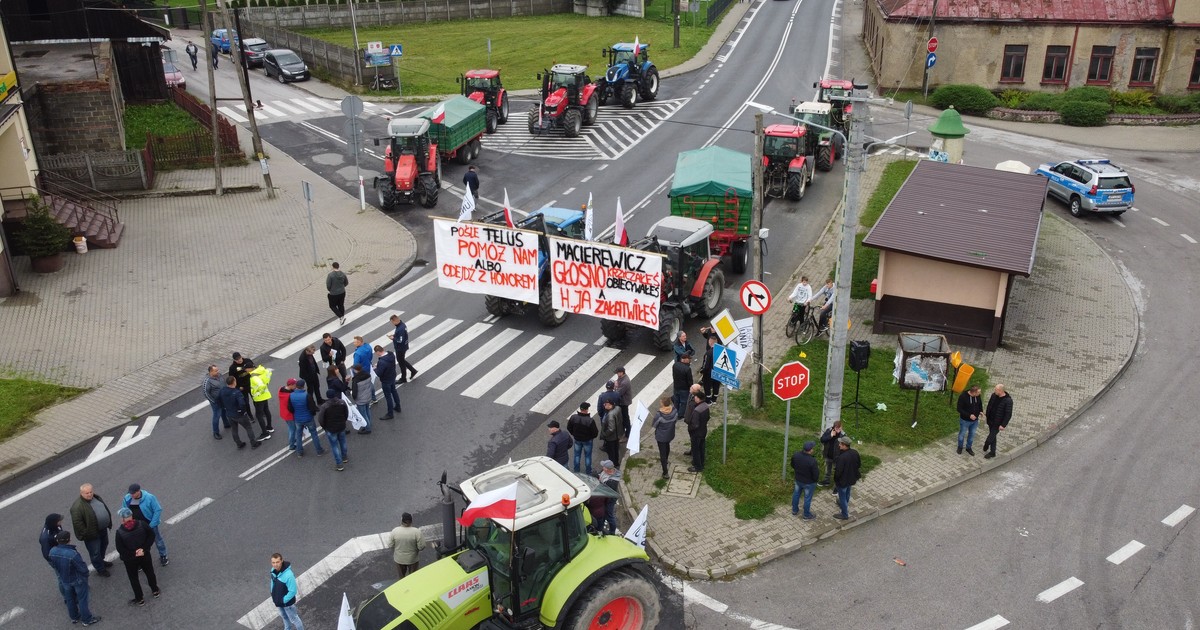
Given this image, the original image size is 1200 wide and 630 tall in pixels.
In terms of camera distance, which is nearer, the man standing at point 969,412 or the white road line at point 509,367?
the man standing at point 969,412

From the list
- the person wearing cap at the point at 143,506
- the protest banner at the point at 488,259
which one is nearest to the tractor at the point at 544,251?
the protest banner at the point at 488,259

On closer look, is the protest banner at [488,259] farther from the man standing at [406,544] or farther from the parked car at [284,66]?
the parked car at [284,66]

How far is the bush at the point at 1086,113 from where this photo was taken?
41000 millimetres

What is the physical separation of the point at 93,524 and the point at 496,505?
6.89 meters

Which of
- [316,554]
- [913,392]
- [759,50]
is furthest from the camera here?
[759,50]

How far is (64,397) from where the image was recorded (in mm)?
19031

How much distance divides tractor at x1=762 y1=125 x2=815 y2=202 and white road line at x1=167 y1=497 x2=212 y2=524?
2107 centimetres

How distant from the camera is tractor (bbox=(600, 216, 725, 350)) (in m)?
20.6

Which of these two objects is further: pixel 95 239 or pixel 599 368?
pixel 95 239

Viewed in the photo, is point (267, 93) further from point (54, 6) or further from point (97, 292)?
point (97, 292)

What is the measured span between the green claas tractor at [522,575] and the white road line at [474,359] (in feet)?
28.4

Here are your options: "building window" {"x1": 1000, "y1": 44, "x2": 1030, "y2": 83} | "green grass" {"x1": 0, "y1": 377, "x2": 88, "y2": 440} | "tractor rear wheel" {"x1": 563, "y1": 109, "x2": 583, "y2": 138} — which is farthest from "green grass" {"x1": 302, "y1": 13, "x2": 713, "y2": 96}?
"green grass" {"x1": 0, "y1": 377, "x2": 88, "y2": 440}

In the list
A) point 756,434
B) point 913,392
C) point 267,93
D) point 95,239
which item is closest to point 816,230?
point 913,392

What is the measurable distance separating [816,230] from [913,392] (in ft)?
35.1
